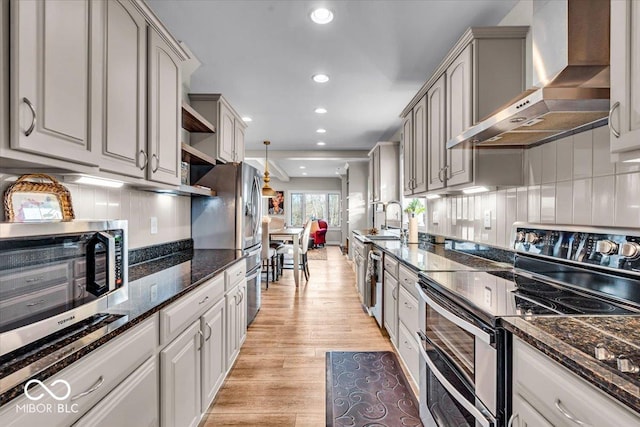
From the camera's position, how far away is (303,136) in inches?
231

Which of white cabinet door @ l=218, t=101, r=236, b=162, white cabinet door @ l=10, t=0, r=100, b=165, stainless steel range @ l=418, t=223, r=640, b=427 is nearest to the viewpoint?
white cabinet door @ l=10, t=0, r=100, b=165

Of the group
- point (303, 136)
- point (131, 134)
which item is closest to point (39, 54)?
point (131, 134)

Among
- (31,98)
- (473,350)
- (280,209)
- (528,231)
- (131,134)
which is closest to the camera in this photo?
(31,98)

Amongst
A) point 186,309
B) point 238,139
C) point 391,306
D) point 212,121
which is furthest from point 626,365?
point 238,139

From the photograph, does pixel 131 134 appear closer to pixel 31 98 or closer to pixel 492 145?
pixel 31 98

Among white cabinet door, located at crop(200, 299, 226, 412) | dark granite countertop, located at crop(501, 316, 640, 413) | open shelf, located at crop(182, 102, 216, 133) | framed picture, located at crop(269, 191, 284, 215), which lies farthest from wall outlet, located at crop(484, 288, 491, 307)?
framed picture, located at crop(269, 191, 284, 215)

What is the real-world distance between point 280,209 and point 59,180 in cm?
1075

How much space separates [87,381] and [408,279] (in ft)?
6.25

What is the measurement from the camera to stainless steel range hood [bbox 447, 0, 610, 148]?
121 centimetres

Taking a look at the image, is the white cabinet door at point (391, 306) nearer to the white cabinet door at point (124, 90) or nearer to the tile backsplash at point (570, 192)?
the tile backsplash at point (570, 192)

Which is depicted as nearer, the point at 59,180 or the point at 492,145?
the point at 59,180

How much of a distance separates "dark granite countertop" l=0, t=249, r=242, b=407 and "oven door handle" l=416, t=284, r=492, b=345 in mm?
1159

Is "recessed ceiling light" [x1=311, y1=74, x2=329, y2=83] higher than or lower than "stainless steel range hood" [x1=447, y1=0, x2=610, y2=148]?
higher

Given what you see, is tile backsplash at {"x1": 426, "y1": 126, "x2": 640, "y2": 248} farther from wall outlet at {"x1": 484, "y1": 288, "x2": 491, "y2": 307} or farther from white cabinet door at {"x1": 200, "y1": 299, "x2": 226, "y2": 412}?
white cabinet door at {"x1": 200, "y1": 299, "x2": 226, "y2": 412}
